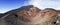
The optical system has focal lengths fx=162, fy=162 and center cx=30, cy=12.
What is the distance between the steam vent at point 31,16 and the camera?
4422 mm

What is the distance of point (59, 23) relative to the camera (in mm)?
4523

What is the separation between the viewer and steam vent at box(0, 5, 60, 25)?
14.5 feet

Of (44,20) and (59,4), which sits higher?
(59,4)

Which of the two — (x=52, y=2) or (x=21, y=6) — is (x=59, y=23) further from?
(x=21, y=6)

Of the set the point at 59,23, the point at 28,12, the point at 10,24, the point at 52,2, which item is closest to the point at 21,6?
the point at 28,12

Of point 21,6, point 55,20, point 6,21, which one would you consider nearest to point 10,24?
point 6,21

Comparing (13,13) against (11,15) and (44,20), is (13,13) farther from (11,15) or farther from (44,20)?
(44,20)

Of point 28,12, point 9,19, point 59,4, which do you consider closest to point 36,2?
point 28,12

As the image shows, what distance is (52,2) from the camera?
452 cm

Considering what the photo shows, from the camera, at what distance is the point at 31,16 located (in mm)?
4574

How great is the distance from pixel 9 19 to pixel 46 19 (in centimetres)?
106

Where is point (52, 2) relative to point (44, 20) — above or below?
above

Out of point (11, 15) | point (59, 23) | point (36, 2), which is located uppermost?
point (36, 2)

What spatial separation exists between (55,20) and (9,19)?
1306 mm
